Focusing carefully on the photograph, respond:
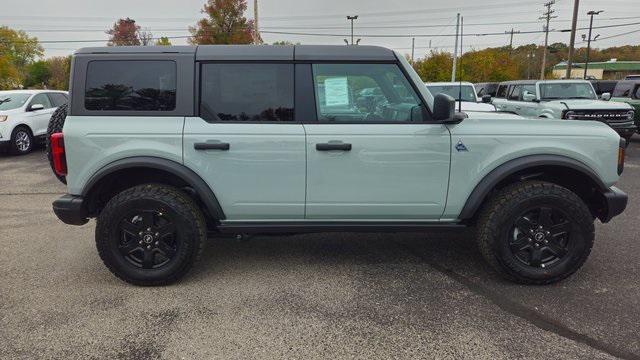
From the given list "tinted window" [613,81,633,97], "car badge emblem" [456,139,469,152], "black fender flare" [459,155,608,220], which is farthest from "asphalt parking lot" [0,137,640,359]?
"tinted window" [613,81,633,97]

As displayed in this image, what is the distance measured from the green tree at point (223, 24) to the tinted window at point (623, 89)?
25.5 meters

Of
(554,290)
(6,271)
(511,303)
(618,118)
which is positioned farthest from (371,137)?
(618,118)

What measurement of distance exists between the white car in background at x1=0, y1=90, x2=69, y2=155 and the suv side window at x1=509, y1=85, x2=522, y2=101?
41.2 feet

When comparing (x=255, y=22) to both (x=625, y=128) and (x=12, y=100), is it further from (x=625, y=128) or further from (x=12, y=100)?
(x=625, y=128)

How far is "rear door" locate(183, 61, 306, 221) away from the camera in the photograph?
11.1ft

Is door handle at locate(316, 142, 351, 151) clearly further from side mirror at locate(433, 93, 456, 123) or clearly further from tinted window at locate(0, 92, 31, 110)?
tinted window at locate(0, 92, 31, 110)

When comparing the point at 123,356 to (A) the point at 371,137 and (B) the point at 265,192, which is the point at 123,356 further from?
(A) the point at 371,137

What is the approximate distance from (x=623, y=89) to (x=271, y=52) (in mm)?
13640

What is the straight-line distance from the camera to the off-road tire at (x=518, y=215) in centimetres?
345

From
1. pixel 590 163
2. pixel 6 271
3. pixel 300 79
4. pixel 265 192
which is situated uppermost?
pixel 300 79

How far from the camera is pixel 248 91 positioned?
136 inches

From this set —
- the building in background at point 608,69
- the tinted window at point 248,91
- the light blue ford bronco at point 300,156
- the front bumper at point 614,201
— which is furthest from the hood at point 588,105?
the building in background at point 608,69

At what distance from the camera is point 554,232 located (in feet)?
11.6

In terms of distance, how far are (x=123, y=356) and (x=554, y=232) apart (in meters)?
3.19
